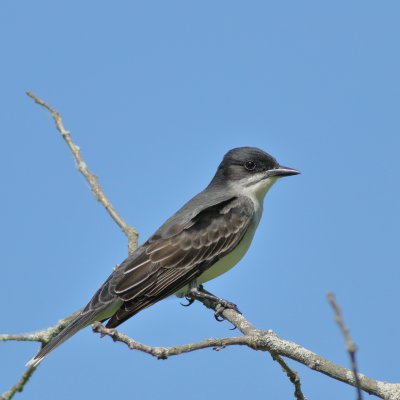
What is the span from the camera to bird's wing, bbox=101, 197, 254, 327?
29.3 ft

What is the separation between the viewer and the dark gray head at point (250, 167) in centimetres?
1033

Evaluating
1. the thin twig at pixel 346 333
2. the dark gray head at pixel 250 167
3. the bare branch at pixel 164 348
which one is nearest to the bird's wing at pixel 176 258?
the dark gray head at pixel 250 167

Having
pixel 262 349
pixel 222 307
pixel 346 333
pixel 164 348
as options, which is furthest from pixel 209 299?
pixel 346 333

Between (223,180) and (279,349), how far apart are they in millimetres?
4761

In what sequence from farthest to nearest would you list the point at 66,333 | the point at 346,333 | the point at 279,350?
1. the point at 66,333
2. the point at 279,350
3. the point at 346,333

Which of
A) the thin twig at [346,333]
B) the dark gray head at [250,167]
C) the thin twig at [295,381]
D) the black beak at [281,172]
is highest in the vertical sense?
the dark gray head at [250,167]

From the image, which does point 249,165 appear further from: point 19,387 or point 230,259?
point 19,387

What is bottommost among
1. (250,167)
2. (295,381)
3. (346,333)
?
(346,333)

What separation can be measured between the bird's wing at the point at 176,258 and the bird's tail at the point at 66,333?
0.82ft

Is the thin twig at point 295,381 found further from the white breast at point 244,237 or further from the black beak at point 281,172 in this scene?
the black beak at point 281,172

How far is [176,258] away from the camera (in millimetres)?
9336

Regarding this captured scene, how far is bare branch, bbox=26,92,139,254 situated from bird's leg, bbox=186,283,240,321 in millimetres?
1014

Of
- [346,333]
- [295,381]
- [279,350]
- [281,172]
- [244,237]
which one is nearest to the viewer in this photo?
[346,333]

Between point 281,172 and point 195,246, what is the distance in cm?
178
